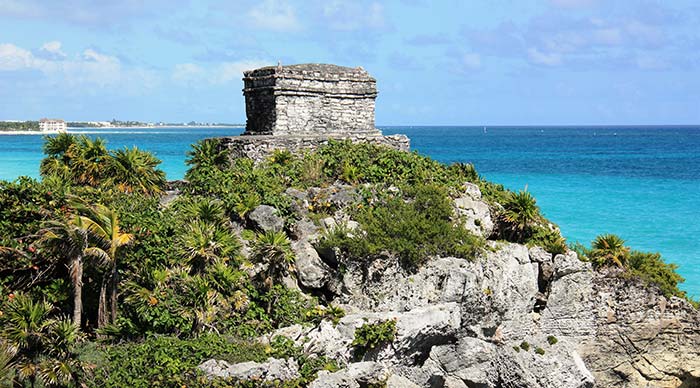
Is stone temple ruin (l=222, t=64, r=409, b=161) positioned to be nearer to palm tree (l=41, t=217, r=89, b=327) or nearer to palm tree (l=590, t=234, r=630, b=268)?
palm tree (l=590, t=234, r=630, b=268)

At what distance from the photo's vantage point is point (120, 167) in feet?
55.5

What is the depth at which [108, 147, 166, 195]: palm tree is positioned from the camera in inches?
663

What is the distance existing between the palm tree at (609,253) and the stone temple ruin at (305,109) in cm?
630

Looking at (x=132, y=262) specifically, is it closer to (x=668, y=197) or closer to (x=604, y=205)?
(x=604, y=205)

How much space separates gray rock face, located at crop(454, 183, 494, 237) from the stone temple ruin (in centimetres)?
→ 415

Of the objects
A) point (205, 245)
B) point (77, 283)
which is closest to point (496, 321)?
point (205, 245)

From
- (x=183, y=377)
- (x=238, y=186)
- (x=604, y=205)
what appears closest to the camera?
(x=183, y=377)

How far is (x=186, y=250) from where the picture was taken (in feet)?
43.3

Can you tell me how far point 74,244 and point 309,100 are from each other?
9034 millimetres

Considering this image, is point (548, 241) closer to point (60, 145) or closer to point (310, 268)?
point (310, 268)

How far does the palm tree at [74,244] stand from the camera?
1193cm

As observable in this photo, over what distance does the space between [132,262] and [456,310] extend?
21.0 ft

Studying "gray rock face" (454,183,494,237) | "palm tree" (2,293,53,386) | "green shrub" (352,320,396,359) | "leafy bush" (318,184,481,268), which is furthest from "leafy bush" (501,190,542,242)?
"palm tree" (2,293,53,386)

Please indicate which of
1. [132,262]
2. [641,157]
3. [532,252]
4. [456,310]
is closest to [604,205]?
[532,252]
